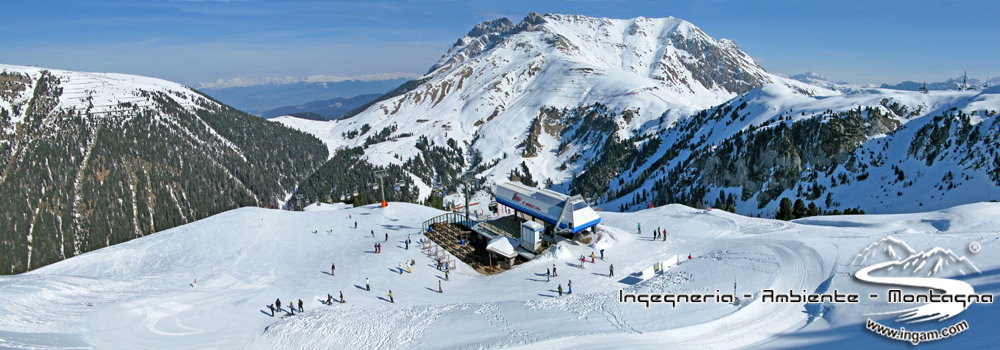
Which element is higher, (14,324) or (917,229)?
(917,229)

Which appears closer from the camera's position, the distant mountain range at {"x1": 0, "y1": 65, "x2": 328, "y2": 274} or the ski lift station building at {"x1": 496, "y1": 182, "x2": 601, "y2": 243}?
the ski lift station building at {"x1": 496, "y1": 182, "x2": 601, "y2": 243}

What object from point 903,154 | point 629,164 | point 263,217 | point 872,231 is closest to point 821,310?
point 872,231

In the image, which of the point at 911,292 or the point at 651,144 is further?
the point at 651,144

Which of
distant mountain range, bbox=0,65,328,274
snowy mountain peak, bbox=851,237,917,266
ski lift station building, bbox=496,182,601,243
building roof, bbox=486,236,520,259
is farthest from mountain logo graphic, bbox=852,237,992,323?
distant mountain range, bbox=0,65,328,274

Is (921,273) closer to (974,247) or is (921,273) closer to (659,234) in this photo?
(974,247)

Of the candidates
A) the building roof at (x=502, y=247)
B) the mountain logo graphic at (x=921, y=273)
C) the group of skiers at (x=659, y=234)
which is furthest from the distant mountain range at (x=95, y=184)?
the mountain logo graphic at (x=921, y=273)

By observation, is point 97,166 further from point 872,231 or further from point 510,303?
point 872,231

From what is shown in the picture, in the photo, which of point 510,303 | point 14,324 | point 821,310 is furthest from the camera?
point 510,303

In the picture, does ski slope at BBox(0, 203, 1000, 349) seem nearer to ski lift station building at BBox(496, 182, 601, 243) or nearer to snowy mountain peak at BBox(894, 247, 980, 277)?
snowy mountain peak at BBox(894, 247, 980, 277)
